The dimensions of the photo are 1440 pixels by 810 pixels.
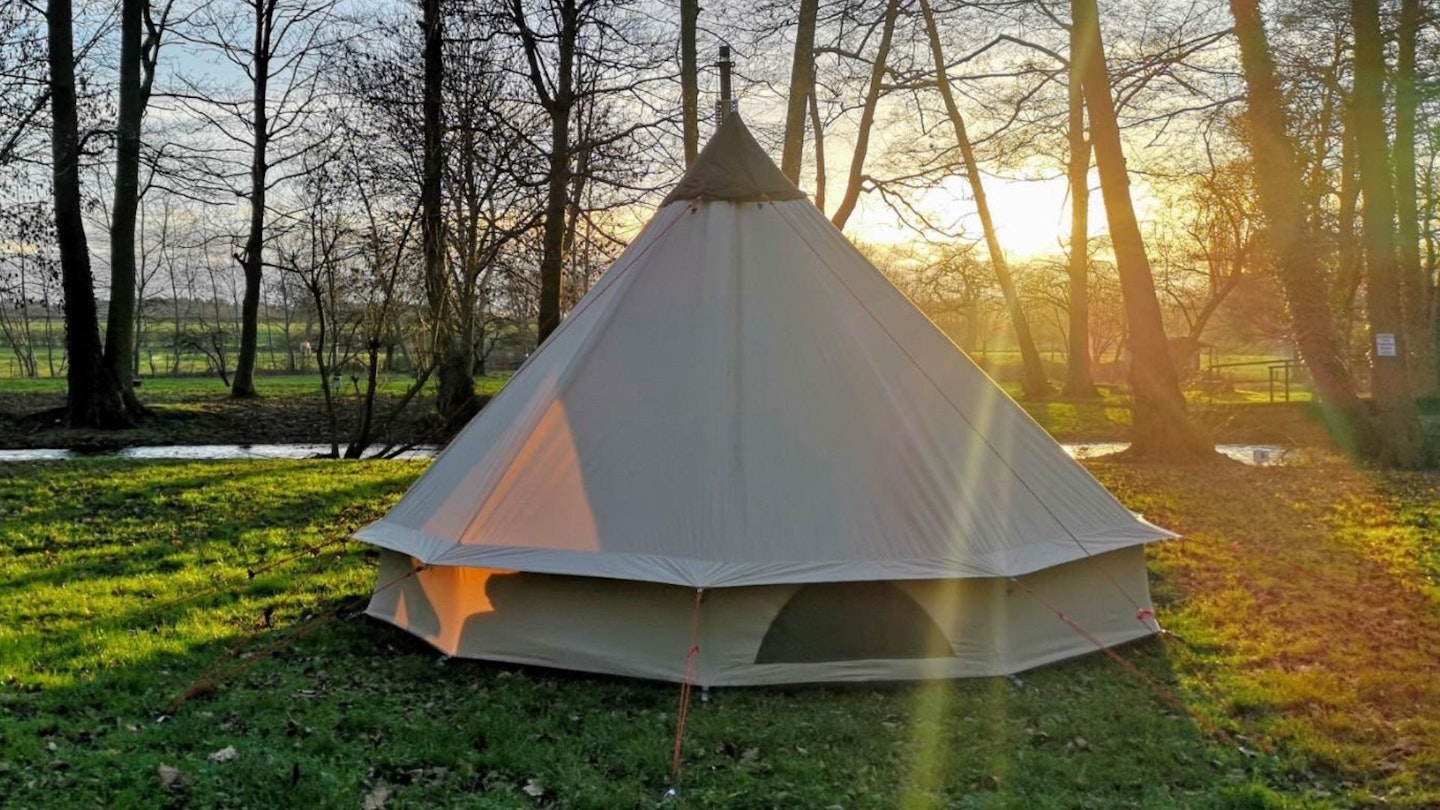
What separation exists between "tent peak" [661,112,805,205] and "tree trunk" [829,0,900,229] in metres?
11.2

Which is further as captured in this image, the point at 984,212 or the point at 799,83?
the point at 984,212

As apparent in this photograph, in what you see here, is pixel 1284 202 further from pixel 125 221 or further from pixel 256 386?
pixel 256 386

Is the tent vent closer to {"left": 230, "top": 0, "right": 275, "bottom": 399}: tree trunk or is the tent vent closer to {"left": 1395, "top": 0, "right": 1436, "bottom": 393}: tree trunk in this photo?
{"left": 1395, "top": 0, "right": 1436, "bottom": 393}: tree trunk

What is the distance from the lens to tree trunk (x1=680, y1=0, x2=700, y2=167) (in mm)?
15273

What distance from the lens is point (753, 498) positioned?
17.6ft

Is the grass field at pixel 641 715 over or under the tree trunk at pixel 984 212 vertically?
under

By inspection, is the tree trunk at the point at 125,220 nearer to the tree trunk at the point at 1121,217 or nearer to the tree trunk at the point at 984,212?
the tree trunk at the point at 984,212

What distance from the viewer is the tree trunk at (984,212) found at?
19484 mm

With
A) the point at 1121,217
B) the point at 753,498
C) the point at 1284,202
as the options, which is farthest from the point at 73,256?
the point at 1284,202

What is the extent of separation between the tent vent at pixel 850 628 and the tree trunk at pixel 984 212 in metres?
12.5

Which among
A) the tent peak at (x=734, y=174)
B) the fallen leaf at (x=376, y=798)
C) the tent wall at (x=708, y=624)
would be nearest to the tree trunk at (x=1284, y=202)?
the tent peak at (x=734, y=174)

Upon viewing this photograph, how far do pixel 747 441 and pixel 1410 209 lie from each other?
1687 centimetres

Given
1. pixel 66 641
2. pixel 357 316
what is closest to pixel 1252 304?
pixel 357 316

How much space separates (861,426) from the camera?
5754 mm
